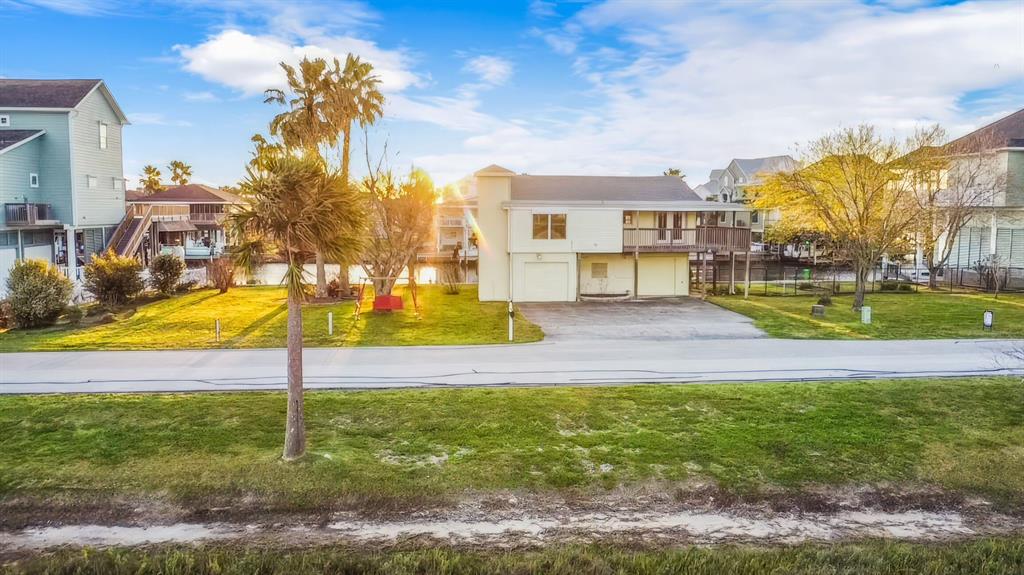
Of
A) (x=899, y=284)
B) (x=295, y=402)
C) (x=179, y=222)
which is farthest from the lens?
(x=179, y=222)

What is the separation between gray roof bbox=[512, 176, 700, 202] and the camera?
33.0 metres

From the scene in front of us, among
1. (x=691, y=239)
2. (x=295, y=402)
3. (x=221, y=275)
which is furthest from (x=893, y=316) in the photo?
(x=221, y=275)

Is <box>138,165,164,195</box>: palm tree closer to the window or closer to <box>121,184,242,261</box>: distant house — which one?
<box>121,184,242,261</box>: distant house

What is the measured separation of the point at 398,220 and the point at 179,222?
33.4 m

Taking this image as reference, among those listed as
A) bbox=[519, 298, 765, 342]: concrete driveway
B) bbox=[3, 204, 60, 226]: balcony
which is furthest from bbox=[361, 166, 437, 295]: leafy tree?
bbox=[3, 204, 60, 226]: balcony

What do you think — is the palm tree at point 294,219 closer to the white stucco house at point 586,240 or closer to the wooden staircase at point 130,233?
the white stucco house at point 586,240

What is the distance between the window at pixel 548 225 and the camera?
31.1m

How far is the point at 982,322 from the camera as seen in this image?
24.6 meters

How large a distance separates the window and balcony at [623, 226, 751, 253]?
3.12 metres

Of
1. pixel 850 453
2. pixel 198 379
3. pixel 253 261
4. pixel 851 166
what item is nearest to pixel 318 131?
pixel 198 379

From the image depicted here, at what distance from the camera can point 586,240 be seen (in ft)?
103

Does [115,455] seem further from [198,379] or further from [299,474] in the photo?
[198,379]

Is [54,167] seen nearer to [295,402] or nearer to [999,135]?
[295,402]

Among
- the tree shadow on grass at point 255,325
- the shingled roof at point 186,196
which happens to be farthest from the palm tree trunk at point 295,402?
the shingled roof at point 186,196
